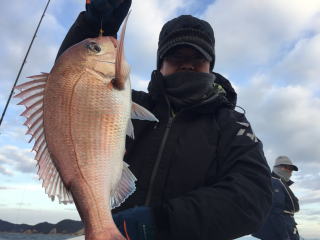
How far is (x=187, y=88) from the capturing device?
296cm

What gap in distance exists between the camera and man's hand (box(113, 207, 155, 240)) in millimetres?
2111

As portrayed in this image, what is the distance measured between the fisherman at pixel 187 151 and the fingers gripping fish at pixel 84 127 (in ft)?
1.43

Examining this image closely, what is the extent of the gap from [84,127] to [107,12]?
1044mm

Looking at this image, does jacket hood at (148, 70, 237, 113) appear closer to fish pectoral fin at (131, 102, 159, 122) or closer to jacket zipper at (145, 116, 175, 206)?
jacket zipper at (145, 116, 175, 206)

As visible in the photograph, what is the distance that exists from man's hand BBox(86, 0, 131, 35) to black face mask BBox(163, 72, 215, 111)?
708mm

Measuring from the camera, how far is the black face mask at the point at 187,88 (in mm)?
2965

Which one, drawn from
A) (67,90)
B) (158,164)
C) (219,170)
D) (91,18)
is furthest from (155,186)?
(91,18)

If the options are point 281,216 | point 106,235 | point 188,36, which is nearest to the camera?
point 106,235

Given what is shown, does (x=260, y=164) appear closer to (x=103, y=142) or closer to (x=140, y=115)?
(x=140, y=115)

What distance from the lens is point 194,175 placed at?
2.63m

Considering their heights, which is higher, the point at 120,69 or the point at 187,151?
the point at 120,69

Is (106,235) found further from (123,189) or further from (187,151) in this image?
(187,151)

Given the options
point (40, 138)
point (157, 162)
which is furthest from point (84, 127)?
point (157, 162)

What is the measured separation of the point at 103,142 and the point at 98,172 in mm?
165
